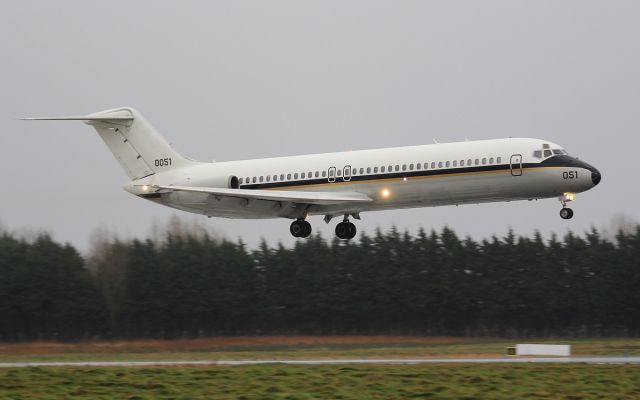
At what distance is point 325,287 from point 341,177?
48459mm

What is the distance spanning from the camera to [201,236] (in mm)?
104062

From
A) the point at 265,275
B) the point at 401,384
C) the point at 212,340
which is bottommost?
the point at 401,384

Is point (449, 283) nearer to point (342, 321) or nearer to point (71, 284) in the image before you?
point (342, 321)

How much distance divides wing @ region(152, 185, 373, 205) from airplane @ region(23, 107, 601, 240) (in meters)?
0.05

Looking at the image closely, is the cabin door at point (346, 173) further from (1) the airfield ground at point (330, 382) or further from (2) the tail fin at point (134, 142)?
(1) the airfield ground at point (330, 382)

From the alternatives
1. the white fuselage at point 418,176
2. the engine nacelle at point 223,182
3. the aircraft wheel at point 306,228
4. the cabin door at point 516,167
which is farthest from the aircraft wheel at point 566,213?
the engine nacelle at point 223,182

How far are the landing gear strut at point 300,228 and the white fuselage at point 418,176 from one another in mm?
487

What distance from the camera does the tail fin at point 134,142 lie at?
61.1 m

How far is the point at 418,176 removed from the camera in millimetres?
50906

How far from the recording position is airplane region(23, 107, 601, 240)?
49750 mm

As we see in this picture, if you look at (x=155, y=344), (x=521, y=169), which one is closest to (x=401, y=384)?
(x=521, y=169)

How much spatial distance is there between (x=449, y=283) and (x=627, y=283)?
1531 cm

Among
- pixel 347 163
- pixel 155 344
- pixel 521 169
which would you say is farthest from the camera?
pixel 155 344

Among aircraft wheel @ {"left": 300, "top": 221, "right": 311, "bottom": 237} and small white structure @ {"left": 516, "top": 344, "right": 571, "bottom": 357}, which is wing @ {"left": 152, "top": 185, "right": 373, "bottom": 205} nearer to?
aircraft wheel @ {"left": 300, "top": 221, "right": 311, "bottom": 237}
